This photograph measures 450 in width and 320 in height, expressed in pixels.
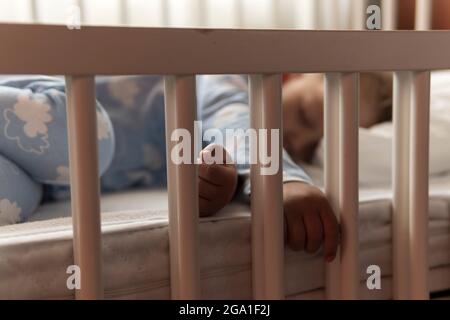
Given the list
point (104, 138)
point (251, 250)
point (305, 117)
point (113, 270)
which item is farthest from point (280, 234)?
point (305, 117)

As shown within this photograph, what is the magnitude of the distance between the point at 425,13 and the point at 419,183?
96 cm

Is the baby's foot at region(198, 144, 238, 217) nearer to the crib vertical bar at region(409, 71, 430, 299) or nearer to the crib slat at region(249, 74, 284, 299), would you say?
the crib slat at region(249, 74, 284, 299)

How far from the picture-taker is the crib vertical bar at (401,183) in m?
0.61

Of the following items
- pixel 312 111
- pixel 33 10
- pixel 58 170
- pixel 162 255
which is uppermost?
pixel 33 10

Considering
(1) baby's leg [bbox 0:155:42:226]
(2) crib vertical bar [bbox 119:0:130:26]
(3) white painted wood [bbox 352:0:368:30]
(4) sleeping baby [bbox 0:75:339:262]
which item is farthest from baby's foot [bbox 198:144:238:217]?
(3) white painted wood [bbox 352:0:368:30]

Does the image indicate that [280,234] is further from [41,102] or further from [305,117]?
[305,117]

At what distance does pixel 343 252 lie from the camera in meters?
0.62

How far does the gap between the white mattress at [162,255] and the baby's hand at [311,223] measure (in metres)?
0.03

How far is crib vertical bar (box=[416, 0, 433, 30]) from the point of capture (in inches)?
56.4

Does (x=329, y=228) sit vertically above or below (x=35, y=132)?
below

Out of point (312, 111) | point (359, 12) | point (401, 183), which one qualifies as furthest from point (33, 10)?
point (401, 183)

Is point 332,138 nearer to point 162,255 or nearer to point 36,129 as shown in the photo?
point 162,255

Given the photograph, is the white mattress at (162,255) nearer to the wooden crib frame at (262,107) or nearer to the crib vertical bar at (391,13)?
the wooden crib frame at (262,107)

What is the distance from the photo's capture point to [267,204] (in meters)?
0.56
